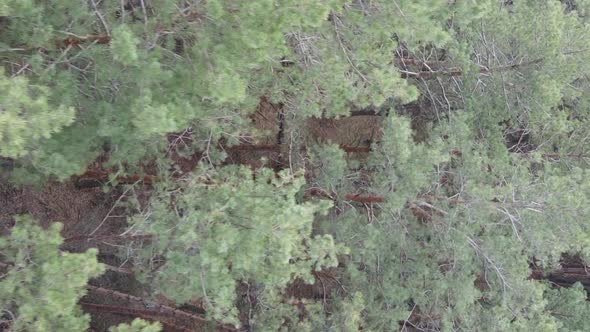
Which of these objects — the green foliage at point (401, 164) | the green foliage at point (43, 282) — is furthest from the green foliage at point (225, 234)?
the green foliage at point (401, 164)

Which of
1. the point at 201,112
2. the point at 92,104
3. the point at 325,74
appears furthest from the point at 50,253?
the point at 325,74

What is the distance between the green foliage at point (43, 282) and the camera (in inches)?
162

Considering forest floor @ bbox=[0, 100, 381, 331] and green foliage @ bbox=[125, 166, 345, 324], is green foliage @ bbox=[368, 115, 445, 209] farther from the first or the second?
green foliage @ bbox=[125, 166, 345, 324]

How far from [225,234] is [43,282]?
5.11 feet

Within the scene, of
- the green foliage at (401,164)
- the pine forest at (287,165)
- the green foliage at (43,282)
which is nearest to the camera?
the green foliage at (43,282)

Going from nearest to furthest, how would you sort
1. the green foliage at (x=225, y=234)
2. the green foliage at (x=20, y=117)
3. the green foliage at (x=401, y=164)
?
1. the green foliage at (x=20, y=117)
2. the green foliage at (x=225, y=234)
3. the green foliage at (x=401, y=164)

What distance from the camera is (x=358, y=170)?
8.65 m

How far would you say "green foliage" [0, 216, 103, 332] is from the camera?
412cm

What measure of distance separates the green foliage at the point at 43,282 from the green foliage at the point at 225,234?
1.13 meters

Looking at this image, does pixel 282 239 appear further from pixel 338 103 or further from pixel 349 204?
pixel 349 204

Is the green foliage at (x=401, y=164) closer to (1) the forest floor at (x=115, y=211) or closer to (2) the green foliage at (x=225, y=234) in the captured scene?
(1) the forest floor at (x=115, y=211)

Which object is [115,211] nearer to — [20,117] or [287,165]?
[287,165]

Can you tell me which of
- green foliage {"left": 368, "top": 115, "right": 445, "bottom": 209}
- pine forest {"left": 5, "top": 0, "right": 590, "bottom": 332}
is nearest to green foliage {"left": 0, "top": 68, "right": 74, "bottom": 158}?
pine forest {"left": 5, "top": 0, "right": 590, "bottom": 332}

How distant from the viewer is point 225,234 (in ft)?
16.4
